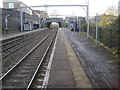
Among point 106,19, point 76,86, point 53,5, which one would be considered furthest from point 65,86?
point 53,5

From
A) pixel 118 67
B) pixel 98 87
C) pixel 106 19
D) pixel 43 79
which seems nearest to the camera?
pixel 98 87

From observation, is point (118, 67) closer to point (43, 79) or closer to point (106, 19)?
point (43, 79)

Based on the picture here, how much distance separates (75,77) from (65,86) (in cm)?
133

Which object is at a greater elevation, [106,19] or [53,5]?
[53,5]

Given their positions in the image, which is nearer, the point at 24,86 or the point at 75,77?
the point at 24,86

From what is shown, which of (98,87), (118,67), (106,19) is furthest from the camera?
(106,19)

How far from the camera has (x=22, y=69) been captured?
389 inches

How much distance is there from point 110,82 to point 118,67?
101 inches

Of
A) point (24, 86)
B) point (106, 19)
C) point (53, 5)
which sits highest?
point (53, 5)

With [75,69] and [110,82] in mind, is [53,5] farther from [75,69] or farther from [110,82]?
[110,82]

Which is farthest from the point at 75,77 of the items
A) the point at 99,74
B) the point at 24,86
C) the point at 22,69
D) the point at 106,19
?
the point at 106,19

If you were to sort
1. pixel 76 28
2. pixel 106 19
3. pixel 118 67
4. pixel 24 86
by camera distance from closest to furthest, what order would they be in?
pixel 24 86
pixel 118 67
pixel 106 19
pixel 76 28

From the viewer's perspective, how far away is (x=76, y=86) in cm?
697

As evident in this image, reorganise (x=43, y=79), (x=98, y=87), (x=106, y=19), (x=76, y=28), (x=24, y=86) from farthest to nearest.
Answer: (x=76, y=28) → (x=106, y=19) → (x=43, y=79) → (x=24, y=86) → (x=98, y=87)
